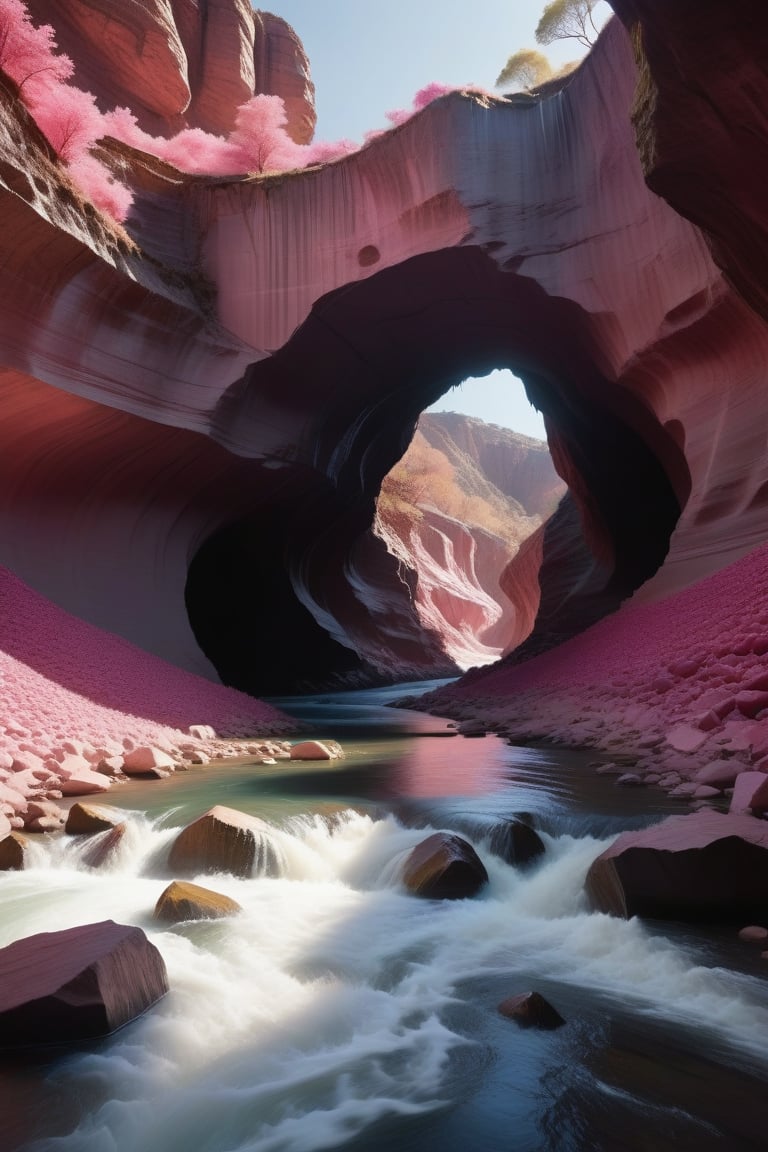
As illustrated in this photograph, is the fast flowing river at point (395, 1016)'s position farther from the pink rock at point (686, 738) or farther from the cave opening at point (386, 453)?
the cave opening at point (386, 453)

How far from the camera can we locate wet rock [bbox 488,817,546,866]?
4398 mm

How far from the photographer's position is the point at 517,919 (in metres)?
3.73

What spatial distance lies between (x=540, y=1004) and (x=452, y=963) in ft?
2.20

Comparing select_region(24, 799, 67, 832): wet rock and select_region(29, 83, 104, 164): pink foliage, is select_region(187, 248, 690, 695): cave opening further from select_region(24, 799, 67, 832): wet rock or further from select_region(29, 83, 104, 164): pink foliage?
select_region(24, 799, 67, 832): wet rock

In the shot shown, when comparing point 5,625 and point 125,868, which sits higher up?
point 5,625

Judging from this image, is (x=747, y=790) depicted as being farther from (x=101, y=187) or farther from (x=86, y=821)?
(x=101, y=187)

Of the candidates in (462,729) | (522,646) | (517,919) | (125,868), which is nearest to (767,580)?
(462,729)

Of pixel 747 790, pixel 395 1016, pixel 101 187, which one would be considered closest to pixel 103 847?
pixel 395 1016

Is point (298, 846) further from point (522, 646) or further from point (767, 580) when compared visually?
point (522, 646)

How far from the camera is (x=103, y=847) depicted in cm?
462

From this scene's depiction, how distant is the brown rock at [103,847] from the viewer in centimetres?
457

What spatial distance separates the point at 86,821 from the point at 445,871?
2.57m

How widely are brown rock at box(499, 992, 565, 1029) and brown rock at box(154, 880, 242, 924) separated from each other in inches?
62.7

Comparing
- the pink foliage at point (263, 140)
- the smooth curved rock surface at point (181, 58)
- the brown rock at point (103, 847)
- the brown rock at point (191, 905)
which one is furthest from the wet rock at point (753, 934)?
the smooth curved rock surface at point (181, 58)
